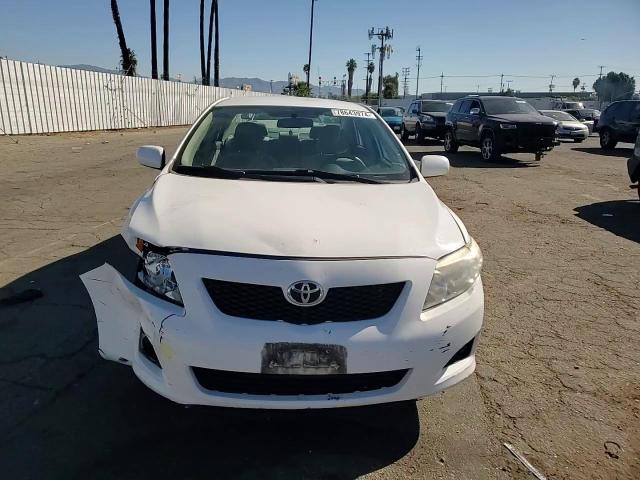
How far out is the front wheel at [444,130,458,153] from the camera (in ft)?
55.2

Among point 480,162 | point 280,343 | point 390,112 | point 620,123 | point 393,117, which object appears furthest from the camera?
point 390,112

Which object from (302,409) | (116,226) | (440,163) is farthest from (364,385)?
(116,226)

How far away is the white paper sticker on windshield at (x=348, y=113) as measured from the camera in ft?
14.0

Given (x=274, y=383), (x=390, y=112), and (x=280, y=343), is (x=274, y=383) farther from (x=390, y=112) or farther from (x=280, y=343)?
(x=390, y=112)

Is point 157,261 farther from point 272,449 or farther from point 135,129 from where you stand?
point 135,129

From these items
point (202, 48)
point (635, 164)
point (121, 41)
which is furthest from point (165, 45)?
point (635, 164)

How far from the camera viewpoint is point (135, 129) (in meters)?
23.8

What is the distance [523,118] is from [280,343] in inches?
534

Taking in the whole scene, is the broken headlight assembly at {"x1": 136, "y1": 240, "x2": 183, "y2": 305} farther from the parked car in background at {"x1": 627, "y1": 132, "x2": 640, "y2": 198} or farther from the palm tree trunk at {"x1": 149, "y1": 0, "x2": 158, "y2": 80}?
the palm tree trunk at {"x1": 149, "y1": 0, "x2": 158, "y2": 80}

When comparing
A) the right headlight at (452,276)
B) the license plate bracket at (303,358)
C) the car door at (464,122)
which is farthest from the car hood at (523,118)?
the license plate bracket at (303,358)

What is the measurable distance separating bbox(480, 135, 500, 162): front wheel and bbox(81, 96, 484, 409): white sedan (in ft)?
40.3

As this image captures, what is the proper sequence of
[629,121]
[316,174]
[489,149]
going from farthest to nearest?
[629,121] < [489,149] < [316,174]

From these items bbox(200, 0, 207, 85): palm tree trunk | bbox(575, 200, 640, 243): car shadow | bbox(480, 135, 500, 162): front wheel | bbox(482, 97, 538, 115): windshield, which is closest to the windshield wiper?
bbox(575, 200, 640, 243): car shadow

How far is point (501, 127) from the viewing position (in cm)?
1374
